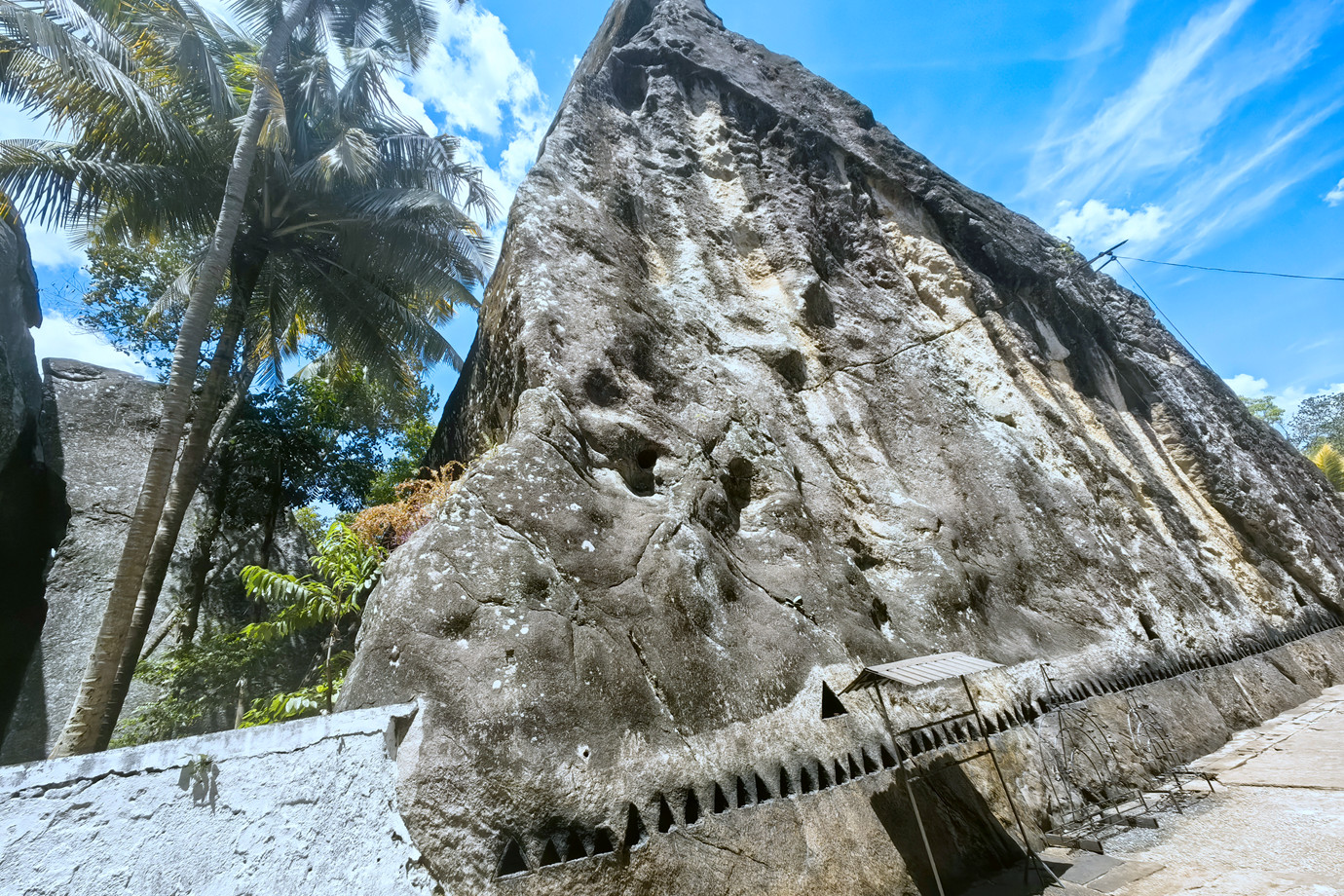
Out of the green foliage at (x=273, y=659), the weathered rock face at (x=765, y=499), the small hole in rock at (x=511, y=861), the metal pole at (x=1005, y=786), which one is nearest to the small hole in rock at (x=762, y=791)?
the weathered rock face at (x=765, y=499)

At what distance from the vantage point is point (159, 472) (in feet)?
18.5

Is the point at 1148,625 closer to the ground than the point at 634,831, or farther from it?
farther from it

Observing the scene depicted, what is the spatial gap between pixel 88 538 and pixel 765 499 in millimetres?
8857

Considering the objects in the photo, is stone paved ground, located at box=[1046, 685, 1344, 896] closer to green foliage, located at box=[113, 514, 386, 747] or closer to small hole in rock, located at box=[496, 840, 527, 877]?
small hole in rock, located at box=[496, 840, 527, 877]

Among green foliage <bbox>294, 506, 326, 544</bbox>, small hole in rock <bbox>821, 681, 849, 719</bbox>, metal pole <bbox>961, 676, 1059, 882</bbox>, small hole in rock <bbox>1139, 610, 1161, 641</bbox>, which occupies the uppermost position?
green foliage <bbox>294, 506, 326, 544</bbox>

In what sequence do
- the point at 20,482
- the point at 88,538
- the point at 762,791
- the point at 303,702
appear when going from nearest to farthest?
1. the point at 762,791
2. the point at 303,702
3. the point at 20,482
4. the point at 88,538

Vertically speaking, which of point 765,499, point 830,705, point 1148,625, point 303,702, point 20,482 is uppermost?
point 20,482

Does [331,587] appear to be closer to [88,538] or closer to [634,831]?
[634,831]

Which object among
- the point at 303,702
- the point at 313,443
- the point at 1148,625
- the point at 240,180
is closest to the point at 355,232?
the point at 240,180

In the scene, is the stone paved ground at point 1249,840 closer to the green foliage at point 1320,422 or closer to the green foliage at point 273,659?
the green foliage at point 273,659

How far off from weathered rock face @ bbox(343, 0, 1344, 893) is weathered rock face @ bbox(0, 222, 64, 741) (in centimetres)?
538

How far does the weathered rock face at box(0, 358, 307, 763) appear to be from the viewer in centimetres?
748

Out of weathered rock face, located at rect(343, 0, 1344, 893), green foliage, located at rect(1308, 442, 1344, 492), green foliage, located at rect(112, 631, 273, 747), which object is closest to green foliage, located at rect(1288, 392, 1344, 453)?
green foliage, located at rect(1308, 442, 1344, 492)

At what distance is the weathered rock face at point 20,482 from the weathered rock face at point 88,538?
5.9 inches
